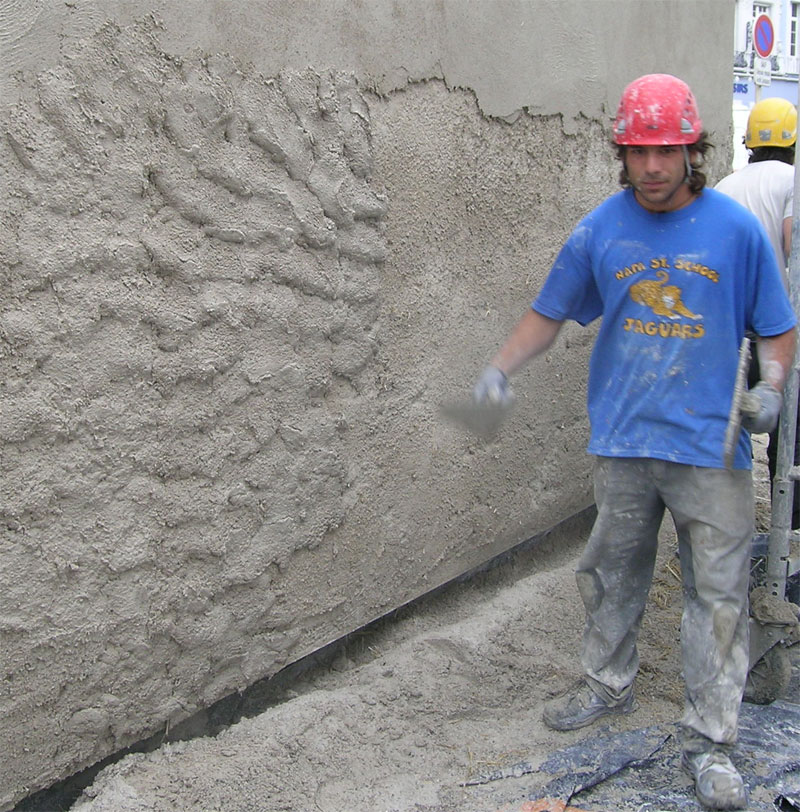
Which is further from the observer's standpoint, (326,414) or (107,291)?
(326,414)

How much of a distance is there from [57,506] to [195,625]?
53 centimetres

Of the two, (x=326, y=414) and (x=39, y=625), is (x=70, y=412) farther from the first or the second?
(x=326, y=414)

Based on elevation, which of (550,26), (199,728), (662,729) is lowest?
(662,729)

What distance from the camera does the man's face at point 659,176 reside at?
2.31 metres

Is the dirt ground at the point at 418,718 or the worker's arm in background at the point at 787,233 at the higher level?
the worker's arm in background at the point at 787,233

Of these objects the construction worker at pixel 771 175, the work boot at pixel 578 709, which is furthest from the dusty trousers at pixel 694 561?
the construction worker at pixel 771 175

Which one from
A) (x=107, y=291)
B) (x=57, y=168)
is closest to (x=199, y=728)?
(x=107, y=291)

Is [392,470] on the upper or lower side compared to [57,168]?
lower

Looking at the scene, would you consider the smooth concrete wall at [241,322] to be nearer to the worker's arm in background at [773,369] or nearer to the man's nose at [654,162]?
Answer: the man's nose at [654,162]

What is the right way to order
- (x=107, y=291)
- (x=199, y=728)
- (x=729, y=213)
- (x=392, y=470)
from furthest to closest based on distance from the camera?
1. (x=392, y=470)
2. (x=199, y=728)
3. (x=729, y=213)
4. (x=107, y=291)

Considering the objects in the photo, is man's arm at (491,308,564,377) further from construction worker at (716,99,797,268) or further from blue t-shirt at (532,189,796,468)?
construction worker at (716,99,797,268)

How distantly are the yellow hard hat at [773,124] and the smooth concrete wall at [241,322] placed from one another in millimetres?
775

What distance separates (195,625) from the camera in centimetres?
242

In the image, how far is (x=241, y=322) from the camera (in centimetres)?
237
